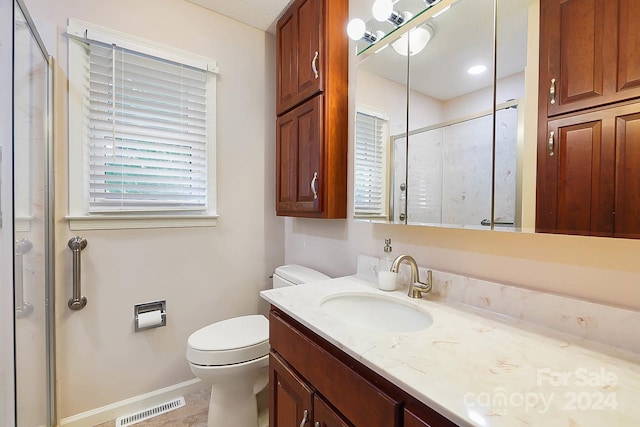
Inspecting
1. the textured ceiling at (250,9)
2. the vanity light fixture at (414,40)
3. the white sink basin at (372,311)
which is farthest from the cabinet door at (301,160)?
the textured ceiling at (250,9)

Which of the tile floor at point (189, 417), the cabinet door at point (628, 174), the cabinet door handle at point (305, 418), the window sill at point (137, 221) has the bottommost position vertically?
the tile floor at point (189, 417)

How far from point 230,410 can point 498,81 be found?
1785mm

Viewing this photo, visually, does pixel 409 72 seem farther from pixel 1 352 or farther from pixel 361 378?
pixel 1 352

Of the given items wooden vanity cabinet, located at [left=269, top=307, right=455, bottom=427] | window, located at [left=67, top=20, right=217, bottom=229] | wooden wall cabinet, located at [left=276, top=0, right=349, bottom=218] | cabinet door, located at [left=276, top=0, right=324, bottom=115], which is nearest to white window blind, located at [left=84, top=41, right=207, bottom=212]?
window, located at [left=67, top=20, right=217, bottom=229]

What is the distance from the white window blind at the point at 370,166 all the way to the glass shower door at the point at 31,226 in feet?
4.54

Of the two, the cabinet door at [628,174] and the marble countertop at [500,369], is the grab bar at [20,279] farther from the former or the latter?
the cabinet door at [628,174]

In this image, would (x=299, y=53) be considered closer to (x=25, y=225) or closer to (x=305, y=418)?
(x=25, y=225)

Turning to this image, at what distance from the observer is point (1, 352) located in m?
0.93

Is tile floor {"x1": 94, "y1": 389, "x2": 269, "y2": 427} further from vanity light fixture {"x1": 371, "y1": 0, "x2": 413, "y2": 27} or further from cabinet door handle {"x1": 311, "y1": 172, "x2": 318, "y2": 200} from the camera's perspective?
vanity light fixture {"x1": 371, "y1": 0, "x2": 413, "y2": 27}

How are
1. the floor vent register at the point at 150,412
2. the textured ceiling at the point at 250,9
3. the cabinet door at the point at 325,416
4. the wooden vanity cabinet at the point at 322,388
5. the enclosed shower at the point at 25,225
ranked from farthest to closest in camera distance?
the textured ceiling at the point at 250,9, the floor vent register at the point at 150,412, the enclosed shower at the point at 25,225, the cabinet door at the point at 325,416, the wooden vanity cabinet at the point at 322,388

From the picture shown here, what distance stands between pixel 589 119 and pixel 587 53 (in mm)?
163

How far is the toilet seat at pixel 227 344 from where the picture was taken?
1314 mm

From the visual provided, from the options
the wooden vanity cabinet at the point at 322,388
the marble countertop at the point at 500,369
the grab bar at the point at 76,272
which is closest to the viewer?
the marble countertop at the point at 500,369

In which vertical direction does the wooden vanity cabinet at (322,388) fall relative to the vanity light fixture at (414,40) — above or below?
below
